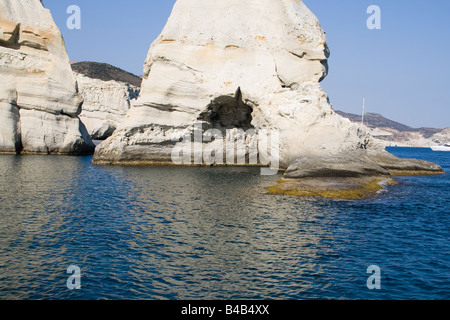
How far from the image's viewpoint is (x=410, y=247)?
11.9 metres

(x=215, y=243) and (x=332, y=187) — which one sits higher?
(x=332, y=187)

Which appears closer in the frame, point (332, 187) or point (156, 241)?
point (156, 241)

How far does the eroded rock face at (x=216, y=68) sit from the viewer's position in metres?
31.3

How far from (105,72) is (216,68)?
73.2 meters

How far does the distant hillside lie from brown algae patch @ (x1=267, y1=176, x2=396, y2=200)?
78956mm

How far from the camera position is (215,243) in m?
11.9

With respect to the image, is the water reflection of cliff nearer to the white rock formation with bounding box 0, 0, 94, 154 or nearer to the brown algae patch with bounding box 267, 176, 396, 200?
the brown algae patch with bounding box 267, 176, 396, 200

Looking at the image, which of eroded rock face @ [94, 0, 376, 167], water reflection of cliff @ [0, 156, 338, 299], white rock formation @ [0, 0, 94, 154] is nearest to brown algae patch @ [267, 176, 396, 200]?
water reflection of cliff @ [0, 156, 338, 299]

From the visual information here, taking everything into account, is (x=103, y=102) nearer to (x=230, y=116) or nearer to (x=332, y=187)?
(x=230, y=116)

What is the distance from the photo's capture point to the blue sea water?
8922mm

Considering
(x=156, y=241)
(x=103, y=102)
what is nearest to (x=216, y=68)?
(x=156, y=241)

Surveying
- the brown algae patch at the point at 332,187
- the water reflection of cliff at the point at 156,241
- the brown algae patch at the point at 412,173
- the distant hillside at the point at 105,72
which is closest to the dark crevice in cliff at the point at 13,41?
the water reflection of cliff at the point at 156,241
